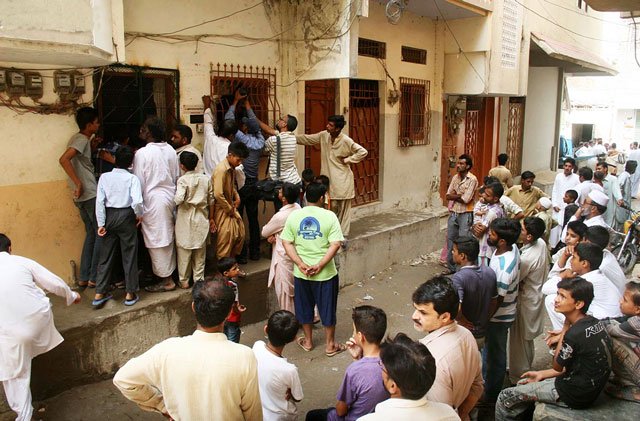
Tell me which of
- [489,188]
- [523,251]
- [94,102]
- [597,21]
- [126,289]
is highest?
[597,21]

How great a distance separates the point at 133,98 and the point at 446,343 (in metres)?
4.60

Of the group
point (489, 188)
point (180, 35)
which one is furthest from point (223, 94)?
point (489, 188)

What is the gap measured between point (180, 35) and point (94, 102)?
1.34 meters

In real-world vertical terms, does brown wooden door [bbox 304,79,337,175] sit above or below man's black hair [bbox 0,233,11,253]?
above

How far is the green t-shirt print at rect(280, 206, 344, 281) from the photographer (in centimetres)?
530

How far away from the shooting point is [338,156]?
7.31 meters

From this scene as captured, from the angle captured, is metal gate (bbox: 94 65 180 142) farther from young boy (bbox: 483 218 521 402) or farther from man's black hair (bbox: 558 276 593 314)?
man's black hair (bbox: 558 276 593 314)

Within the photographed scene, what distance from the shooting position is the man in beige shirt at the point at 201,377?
102 inches

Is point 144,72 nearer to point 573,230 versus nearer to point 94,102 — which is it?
point 94,102

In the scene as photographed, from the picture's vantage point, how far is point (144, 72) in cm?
608

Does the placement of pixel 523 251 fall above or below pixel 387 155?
below

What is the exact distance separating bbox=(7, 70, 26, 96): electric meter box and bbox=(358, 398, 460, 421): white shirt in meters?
4.38

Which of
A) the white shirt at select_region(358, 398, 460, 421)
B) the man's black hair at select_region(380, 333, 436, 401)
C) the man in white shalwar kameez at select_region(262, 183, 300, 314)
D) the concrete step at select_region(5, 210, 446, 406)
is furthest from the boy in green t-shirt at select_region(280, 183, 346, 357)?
the white shirt at select_region(358, 398, 460, 421)

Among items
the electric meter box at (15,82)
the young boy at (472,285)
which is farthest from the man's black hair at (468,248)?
the electric meter box at (15,82)
